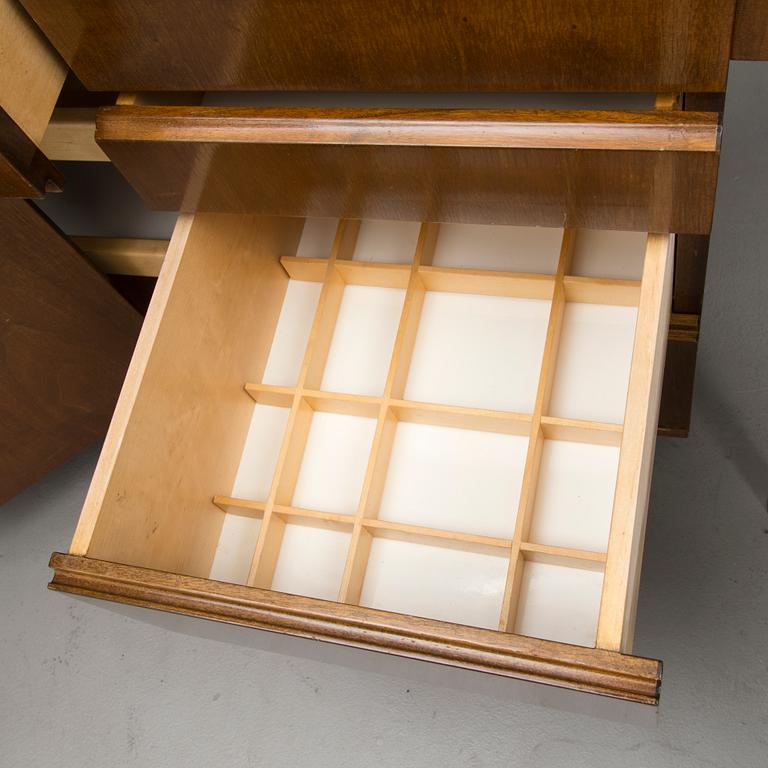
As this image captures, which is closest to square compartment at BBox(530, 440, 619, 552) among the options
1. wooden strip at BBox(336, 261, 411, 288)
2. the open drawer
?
the open drawer

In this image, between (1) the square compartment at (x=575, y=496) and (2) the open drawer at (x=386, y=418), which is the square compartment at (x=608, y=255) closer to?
(2) the open drawer at (x=386, y=418)

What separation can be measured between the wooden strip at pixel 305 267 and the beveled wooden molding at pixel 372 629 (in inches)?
27.1

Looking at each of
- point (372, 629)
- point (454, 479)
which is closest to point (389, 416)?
point (454, 479)

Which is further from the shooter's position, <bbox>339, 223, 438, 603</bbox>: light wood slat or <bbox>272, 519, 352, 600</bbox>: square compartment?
<bbox>272, 519, 352, 600</bbox>: square compartment

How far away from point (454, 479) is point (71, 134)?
750 millimetres

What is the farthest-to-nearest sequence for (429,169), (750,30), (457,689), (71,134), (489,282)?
1. (457,689)
2. (489,282)
3. (71,134)
4. (429,169)
5. (750,30)

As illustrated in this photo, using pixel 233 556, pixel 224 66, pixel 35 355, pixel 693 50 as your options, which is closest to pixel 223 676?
pixel 233 556

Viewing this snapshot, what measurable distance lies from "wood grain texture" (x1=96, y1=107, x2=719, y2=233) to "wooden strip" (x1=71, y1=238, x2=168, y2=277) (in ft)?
1.30

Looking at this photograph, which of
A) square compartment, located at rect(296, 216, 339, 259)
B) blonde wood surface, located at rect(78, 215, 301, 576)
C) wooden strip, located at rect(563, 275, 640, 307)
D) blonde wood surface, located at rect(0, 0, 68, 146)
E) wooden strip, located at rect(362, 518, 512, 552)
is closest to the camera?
blonde wood surface, located at rect(0, 0, 68, 146)

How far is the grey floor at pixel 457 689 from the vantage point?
5.87 feet

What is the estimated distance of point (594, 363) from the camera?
1.51m

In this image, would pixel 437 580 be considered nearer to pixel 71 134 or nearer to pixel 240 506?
pixel 240 506

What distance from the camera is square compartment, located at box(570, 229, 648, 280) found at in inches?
60.9

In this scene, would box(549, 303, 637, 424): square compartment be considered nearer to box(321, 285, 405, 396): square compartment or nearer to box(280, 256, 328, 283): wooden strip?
box(321, 285, 405, 396): square compartment
